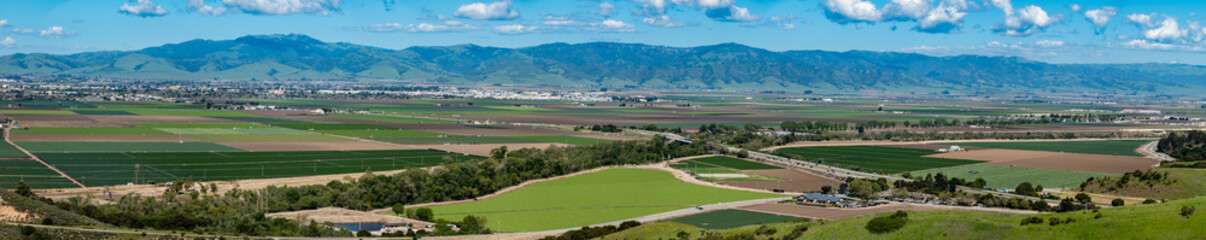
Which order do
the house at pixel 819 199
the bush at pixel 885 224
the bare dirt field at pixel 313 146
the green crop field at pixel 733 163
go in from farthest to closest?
the bare dirt field at pixel 313 146 → the green crop field at pixel 733 163 → the house at pixel 819 199 → the bush at pixel 885 224

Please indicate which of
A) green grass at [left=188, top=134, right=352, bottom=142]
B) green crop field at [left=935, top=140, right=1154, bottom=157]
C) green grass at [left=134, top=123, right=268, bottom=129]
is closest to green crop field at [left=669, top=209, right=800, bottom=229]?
green grass at [left=188, top=134, right=352, bottom=142]

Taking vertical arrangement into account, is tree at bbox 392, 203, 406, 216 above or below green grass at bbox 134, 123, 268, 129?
below

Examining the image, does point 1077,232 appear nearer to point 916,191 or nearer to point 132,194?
point 916,191

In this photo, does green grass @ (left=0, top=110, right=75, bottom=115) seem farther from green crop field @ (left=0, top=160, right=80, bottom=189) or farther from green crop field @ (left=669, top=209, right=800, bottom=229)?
green crop field @ (left=669, top=209, right=800, bottom=229)

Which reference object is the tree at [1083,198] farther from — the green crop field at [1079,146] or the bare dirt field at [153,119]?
the bare dirt field at [153,119]

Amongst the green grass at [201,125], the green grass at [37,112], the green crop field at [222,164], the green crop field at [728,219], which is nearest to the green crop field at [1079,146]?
the green crop field at [728,219]

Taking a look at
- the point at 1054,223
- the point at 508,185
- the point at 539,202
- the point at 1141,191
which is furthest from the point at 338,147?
the point at 1054,223
